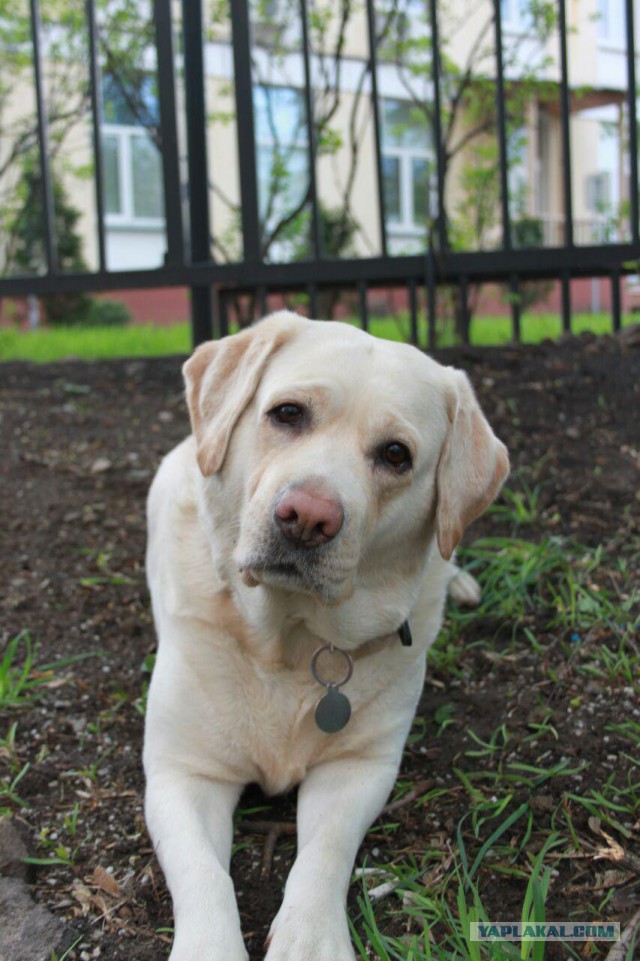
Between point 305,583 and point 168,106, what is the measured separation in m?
3.58

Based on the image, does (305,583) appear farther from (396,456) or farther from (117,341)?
(117,341)

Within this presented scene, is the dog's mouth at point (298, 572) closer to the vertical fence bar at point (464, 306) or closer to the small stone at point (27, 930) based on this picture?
the small stone at point (27, 930)

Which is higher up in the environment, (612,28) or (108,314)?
(612,28)

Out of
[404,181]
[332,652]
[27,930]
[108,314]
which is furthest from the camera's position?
[404,181]

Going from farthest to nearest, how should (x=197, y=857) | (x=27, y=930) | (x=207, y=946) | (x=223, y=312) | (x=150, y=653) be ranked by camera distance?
(x=223, y=312), (x=150, y=653), (x=197, y=857), (x=27, y=930), (x=207, y=946)

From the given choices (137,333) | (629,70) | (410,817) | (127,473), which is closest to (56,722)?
(410,817)

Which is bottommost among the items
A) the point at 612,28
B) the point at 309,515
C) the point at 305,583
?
the point at 305,583

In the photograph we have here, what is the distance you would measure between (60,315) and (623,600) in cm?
1195

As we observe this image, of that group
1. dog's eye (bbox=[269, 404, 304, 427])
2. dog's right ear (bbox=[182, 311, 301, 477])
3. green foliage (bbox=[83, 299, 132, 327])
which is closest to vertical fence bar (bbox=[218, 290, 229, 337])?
dog's right ear (bbox=[182, 311, 301, 477])

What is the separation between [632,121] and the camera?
187 inches

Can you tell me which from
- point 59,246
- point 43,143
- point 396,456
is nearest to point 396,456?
point 396,456

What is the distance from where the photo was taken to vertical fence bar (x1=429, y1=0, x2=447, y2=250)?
4.65 meters

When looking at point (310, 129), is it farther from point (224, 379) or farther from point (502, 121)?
point (224, 379)

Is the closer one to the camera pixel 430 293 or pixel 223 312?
pixel 430 293
